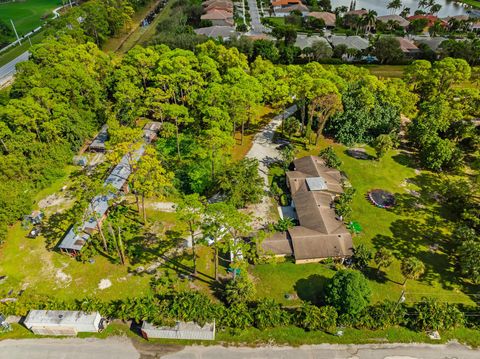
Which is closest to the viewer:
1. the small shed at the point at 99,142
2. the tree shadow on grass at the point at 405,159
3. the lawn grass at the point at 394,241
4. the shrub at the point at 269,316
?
the shrub at the point at 269,316

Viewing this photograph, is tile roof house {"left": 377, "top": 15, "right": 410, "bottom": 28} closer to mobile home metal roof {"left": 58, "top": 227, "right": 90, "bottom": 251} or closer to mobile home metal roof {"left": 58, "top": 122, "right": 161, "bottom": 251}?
mobile home metal roof {"left": 58, "top": 122, "right": 161, "bottom": 251}

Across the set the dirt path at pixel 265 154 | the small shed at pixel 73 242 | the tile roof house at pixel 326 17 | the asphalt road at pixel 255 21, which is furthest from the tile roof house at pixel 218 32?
the small shed at pixel 73 242

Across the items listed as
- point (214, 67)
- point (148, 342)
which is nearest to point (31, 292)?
point (148, 342)

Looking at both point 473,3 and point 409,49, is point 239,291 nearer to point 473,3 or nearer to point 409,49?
point 409,49

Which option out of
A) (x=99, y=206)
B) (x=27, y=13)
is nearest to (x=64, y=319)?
(x=99, y=206)

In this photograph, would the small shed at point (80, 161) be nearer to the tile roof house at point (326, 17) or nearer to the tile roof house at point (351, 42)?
the tile roof house at point (351, 42)

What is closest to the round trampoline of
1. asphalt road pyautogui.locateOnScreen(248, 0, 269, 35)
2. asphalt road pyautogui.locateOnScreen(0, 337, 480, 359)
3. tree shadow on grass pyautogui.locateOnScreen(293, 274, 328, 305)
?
tree shadow on grass pyautogui.locateOnScreen(293, 274, 328, 305)

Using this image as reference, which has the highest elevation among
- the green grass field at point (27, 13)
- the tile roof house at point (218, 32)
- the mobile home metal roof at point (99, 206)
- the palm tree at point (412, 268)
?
the green grass field at point (27, 13)
